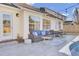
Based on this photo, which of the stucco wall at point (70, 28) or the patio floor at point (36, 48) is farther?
the stucco wall at point (70, 28)

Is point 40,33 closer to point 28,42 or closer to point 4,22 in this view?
point 28,42

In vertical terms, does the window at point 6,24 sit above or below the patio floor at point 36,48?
above

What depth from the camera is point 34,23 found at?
3.13 meters

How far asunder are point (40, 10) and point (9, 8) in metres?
0.55

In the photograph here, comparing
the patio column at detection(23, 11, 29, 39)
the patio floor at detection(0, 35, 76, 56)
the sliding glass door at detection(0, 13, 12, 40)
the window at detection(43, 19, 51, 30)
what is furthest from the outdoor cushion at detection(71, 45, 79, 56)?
the sliding glass door at detection(0, 13, 12, 40)

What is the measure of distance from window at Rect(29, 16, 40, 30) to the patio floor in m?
0.28

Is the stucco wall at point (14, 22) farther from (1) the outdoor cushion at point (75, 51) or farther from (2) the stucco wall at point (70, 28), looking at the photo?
(1) the outdoor cushion at point (75, 51)

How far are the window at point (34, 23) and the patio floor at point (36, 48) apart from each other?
0.28 metres

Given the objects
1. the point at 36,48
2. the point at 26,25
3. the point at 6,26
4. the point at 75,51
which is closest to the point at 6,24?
the point at 6,26

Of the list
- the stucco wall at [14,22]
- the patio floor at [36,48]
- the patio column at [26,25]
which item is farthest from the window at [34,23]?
the patio floor at [36,48]

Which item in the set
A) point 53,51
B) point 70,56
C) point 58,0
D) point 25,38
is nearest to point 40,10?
point 58,0

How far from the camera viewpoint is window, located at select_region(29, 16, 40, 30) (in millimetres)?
3096

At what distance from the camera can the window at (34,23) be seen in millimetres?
3096

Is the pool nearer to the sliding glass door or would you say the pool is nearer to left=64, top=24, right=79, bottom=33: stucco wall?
left=64, top=24, right=79, bottom=33: stucco wall
